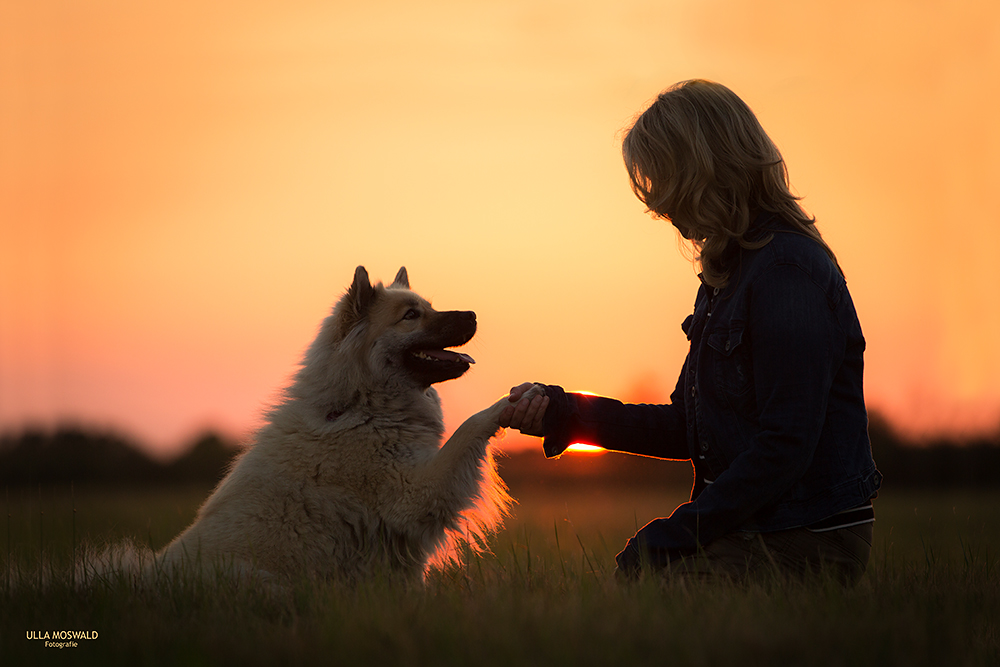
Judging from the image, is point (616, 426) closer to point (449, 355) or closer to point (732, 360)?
point (732, 360)

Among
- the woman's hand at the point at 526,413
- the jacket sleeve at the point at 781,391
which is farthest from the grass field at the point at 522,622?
the woman's hand at the point at 526,413

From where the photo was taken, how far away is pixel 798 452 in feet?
9.78

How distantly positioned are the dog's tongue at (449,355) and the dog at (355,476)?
0.05ft

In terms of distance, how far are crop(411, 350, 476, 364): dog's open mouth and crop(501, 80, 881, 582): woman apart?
182 centimetres

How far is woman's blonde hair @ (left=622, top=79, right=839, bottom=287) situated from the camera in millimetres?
3354

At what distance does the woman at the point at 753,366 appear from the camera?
303 cm

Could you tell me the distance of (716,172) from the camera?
134 inches

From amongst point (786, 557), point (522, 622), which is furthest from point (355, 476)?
point (786, 557)

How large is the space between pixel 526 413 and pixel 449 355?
44.6 inches

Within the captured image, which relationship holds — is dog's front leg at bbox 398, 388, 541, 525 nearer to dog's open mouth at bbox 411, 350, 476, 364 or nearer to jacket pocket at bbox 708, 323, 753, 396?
dog's open mouth at bbox 411, 350, 476, 364

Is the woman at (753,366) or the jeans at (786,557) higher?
the woman at (753,366)

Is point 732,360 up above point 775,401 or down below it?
above

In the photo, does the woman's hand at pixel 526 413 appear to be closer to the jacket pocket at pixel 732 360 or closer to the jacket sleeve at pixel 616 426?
the jacket sleeve at pixel 616 426

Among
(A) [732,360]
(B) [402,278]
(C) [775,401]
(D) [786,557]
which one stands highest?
(B) [402,278]
